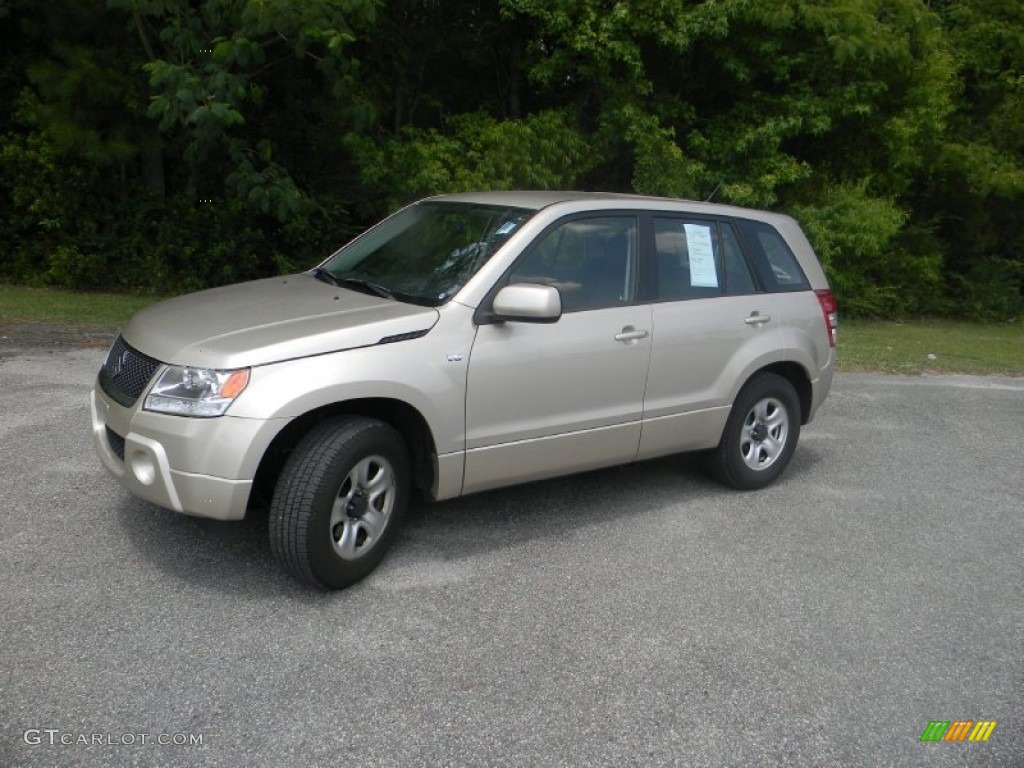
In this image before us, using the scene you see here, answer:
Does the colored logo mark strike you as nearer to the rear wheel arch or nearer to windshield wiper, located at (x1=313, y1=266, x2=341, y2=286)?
the rear wheel arch

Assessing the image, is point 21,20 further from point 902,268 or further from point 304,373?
point 902,268

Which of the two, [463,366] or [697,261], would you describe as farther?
[697,261]

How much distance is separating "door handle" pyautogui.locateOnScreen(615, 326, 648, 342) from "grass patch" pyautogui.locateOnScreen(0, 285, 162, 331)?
722cm

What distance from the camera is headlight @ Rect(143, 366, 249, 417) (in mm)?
4094

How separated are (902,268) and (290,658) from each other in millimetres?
17279

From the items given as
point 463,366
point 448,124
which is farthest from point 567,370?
point 448,124

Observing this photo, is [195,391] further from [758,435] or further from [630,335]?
[758,435]

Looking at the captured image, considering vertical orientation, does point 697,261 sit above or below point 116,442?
above

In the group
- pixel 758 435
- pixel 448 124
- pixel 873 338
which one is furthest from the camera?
pixel 873 338

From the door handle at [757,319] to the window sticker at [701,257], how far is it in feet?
0.98

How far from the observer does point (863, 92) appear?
15.3 m

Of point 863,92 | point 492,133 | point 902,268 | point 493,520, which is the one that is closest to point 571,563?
point 493,520

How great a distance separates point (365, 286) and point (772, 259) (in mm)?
2732

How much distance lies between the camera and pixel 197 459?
13.3 feet
